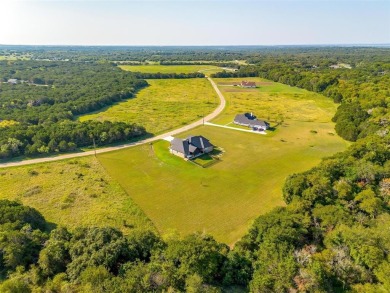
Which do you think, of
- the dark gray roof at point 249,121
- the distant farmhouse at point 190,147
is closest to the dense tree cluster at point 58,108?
the distant farmhouse at point 190,147

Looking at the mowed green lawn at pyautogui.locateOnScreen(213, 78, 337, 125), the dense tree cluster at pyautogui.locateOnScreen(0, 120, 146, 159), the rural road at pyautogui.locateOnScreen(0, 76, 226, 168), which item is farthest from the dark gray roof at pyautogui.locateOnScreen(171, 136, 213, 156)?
the mowed green lawn at pyautogui.locateOnScreen(213, 78, 337, 125)

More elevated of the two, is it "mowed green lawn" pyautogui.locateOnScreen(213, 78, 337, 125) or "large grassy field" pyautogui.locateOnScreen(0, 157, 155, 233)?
"mowed green lawn" pyautogui.locateOnScreen(213, 78, 337, 125)

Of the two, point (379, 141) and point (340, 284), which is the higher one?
point (379, 141)

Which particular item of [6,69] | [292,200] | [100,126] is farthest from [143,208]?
[6,69]

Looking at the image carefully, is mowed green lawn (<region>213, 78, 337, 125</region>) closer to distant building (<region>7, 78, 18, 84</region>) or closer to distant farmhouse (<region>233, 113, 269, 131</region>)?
distant farmhouse (<region>233, 113, 269, 131</region>)

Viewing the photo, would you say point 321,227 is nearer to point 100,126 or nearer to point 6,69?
point 100,126

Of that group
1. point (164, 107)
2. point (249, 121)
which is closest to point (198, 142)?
point (249, 121)

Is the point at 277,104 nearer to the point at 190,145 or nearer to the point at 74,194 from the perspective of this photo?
the point at 190,145
